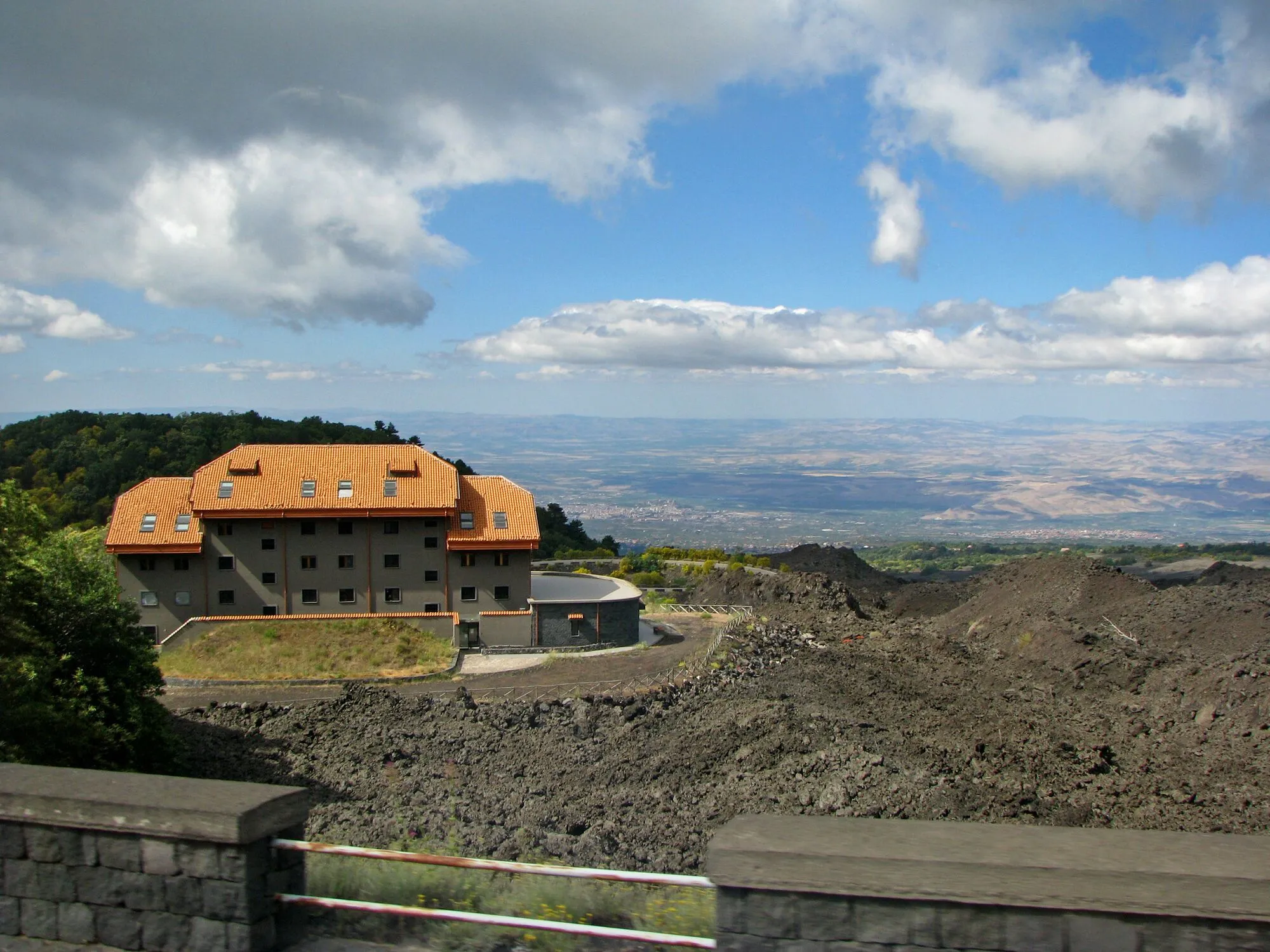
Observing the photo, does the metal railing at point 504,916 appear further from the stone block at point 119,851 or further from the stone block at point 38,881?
the stone block at point 38,881

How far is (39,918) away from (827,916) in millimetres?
4368

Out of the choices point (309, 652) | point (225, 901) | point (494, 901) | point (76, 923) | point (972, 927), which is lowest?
point (309, 652)

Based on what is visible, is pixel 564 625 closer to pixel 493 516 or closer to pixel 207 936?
pixel 493 516

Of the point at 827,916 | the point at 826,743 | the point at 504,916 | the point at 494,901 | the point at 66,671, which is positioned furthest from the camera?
the point at 826,743

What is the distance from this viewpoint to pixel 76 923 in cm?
547

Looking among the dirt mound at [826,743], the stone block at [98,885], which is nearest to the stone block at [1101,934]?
the stone block at [98,885]

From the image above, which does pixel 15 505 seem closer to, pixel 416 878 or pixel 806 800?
pixel 806 800

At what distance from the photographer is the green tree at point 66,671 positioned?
16812mm

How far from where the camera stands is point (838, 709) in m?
23.2

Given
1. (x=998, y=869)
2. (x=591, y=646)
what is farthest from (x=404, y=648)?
(x=998, y=869)

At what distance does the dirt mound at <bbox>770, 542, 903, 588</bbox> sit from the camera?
52375 mm

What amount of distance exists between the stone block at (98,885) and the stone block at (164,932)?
0.65 ft

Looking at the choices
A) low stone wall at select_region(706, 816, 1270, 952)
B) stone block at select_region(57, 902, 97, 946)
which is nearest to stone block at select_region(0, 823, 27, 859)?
stone block at select_region(57, 902, 97, 946)

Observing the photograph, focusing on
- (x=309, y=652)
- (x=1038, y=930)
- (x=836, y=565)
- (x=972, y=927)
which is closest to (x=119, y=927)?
(x=972, y=927)
